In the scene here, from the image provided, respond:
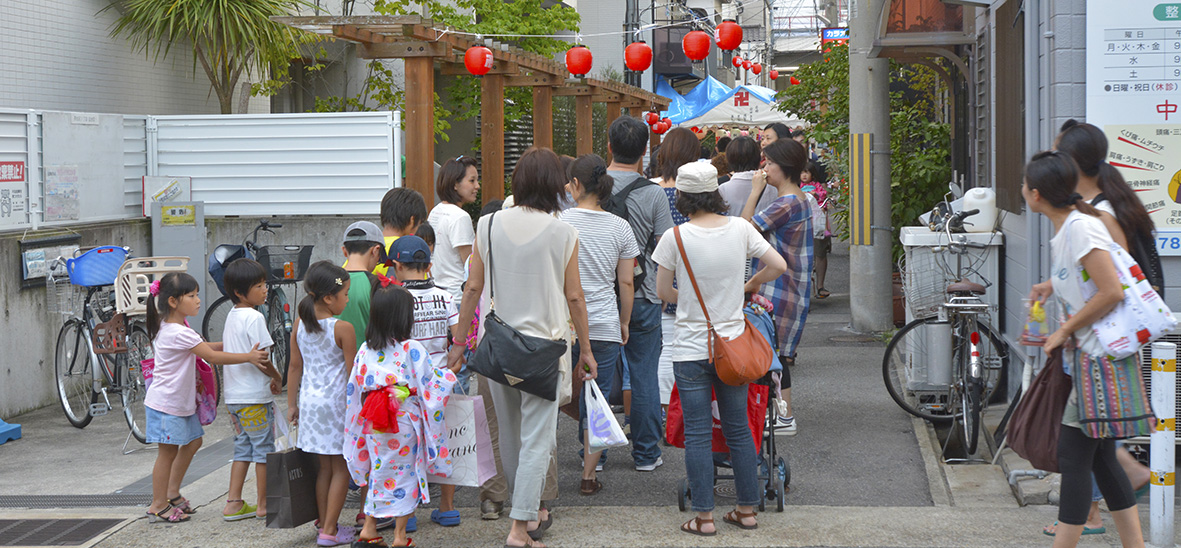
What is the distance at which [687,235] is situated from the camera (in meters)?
4.95

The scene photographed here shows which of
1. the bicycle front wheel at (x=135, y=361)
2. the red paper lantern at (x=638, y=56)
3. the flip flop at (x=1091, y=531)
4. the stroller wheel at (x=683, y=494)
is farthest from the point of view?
the red paper lantern at (x=638, y=56)

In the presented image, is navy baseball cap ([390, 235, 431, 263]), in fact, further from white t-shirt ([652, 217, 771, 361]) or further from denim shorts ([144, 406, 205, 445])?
denim shorts ([144, 406, 205, 445])

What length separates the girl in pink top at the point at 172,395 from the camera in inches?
216

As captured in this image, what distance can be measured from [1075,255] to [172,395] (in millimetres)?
4207

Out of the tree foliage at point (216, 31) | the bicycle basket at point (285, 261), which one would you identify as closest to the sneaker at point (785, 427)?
the bicycle basket at point (285, 261)

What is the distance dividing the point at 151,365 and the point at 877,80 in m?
7.53

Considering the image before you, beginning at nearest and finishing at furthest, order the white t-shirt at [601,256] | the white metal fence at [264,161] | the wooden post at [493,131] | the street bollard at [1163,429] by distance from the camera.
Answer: the street bollard at [1163,429], the white t-shirt at [601,256], the white metal fence at [264,161], the wooden post at [493,131]

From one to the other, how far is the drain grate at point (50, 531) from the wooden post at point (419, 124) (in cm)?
474

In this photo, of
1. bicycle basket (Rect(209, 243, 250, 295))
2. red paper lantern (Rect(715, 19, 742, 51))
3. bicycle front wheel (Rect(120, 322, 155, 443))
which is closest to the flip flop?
bicycle basket (Rect(209, 243, 250, 295))

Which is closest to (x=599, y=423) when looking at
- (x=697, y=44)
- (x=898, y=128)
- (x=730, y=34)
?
(x=898, y=128)

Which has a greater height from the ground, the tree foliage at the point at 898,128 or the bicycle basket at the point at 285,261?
the tree foliage at the point at 898,128

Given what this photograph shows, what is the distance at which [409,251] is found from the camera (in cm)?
509

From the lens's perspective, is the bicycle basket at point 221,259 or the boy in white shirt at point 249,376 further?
the bicycle basket at point 221,259

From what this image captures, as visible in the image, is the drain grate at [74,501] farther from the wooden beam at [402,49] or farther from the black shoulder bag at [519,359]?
the wooden beam at [402,49]
